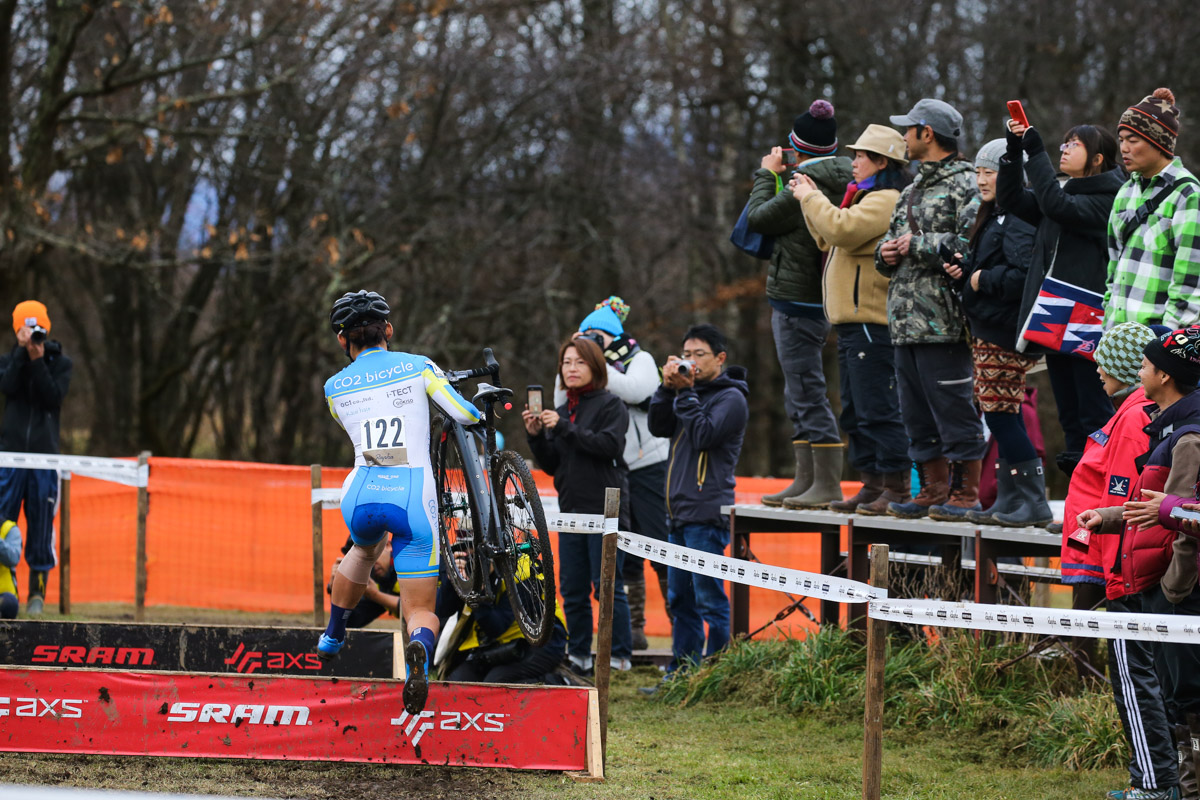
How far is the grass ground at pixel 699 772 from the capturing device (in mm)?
5539

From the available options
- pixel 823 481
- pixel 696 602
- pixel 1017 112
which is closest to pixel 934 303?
pixel 1017 112

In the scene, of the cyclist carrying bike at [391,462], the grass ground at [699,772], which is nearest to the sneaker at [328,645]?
the cyclist carrying bike at [391,462]

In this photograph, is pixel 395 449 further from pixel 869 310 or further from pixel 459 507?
pixel 869 310

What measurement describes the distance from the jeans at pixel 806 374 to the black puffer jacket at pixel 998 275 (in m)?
1.33

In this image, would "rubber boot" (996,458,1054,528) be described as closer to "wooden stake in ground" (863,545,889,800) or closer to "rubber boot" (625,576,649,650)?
"wooden stake in ground" (863,545,889,800)

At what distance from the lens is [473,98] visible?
67.9 feet

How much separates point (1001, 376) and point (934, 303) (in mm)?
548

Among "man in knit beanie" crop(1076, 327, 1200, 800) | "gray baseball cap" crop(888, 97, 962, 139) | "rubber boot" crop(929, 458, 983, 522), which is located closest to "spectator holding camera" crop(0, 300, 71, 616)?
"gray baseball cap" crop(888, 97, 962, 139)

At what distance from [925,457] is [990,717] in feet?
4.83

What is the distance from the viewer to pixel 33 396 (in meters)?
10.3

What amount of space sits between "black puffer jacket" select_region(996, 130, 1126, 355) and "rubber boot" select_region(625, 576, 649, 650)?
166 inches

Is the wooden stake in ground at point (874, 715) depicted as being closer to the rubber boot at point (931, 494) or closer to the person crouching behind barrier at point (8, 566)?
the rubber boot at point (931, 494)

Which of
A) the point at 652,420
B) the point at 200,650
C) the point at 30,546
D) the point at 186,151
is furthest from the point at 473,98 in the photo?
the point at 200,650

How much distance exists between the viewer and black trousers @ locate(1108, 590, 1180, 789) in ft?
17.4
